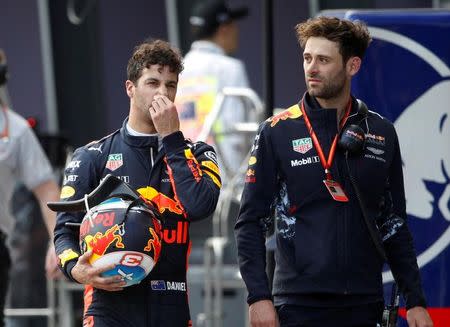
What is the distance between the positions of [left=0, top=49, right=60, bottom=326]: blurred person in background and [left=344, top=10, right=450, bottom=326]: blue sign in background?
2186mm

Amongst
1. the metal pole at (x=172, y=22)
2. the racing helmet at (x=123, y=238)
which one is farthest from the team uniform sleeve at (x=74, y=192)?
the metal pole at (x=172, y=22)

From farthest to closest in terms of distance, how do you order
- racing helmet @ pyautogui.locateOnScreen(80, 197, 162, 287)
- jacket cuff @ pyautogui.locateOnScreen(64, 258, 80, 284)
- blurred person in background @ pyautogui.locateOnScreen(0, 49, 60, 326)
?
blurred person in background @ pyautogui.locateOnScreen(0, 49, 60, 326) < jacket cuff @ pyautogui.locateOnScreen(64, 258, 80, 284) < racing helmet @ pyautogui.locateOnScreen(80, 197, 162, 287)

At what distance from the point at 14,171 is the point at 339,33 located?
2868 millimetres

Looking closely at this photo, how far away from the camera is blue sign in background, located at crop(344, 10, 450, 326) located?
6.94 meters

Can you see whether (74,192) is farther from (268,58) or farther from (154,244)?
(268,58)

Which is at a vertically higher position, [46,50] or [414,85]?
[46,50]

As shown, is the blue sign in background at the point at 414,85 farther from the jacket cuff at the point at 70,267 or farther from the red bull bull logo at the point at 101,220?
the jacket cuff at the point at 70,267

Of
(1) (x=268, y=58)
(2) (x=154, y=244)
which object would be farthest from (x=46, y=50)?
(2) (x=154, y=244)

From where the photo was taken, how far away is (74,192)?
6094mm

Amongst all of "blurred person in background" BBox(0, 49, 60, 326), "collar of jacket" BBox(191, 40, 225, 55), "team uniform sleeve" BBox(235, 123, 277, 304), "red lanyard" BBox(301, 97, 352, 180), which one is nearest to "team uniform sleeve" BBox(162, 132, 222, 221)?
"team uniform sleeve" BBox(235, 123, 277, 304)

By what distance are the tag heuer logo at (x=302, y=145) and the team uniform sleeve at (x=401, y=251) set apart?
39 cm

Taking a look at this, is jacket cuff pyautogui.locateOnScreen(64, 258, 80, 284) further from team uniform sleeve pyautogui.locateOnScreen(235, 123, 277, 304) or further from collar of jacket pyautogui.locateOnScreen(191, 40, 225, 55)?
collar of jacket pyautogui.locateOnScreen(191, 40, 225, 55)

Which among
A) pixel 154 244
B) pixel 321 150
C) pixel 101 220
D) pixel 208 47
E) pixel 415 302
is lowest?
pixel 415 302

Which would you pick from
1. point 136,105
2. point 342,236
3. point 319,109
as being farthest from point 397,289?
point 136,105
